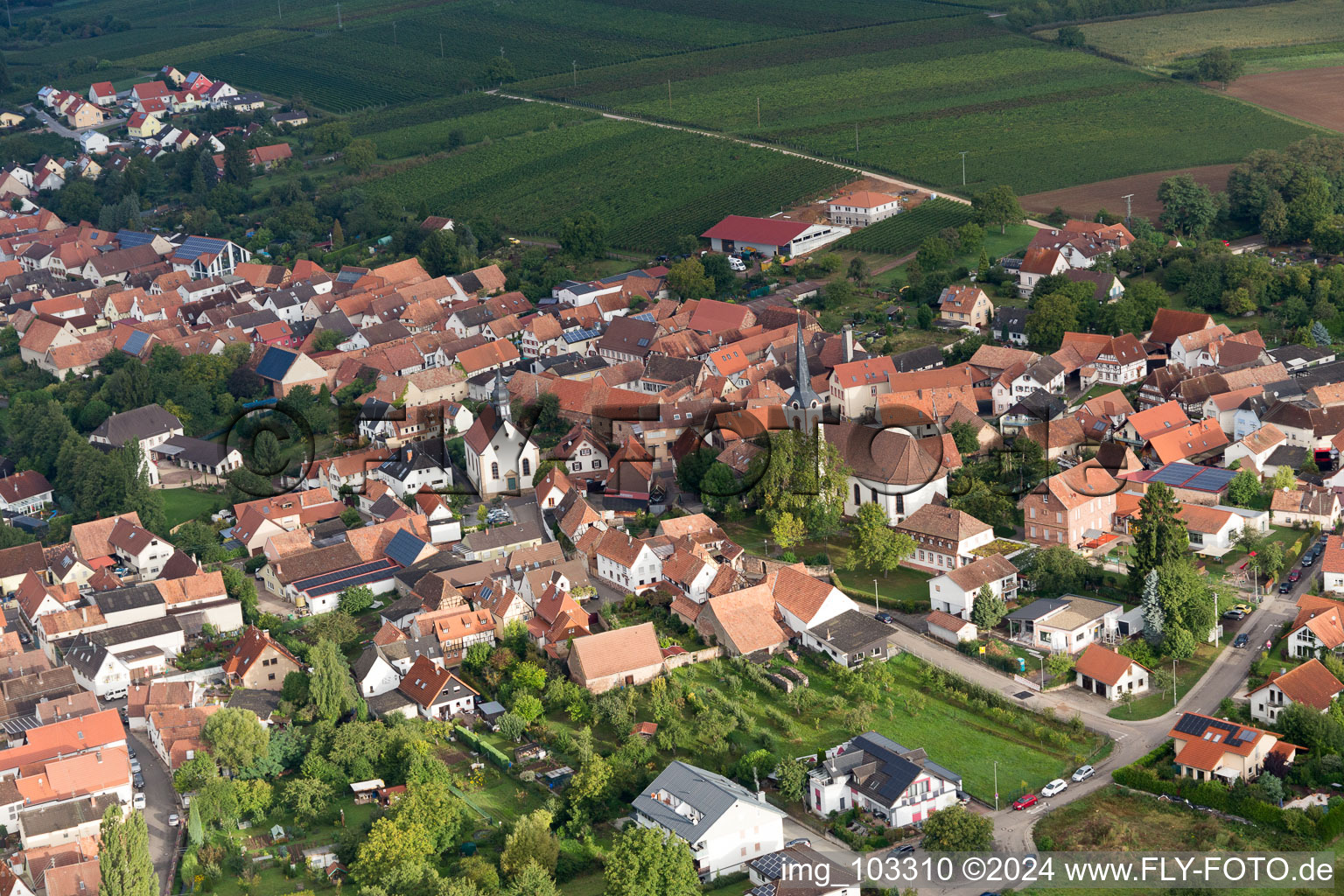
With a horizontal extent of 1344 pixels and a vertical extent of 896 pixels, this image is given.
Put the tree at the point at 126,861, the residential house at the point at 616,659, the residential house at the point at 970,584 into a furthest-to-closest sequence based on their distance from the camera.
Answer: the residential house at the point at 970,584, the residential house at the point at 616,659, the tree at the point at 126,861

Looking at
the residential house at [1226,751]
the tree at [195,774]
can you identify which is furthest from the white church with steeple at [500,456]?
the residential house at [1226,751]

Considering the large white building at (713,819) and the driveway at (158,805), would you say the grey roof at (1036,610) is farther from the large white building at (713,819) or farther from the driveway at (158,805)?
the driveway at (158,805)

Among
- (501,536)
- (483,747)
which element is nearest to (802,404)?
(501,536)

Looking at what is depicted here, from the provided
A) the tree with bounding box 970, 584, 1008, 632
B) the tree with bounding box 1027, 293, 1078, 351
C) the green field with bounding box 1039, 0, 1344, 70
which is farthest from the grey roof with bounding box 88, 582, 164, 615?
the green field with bounding box 1039, 0, 1344, 70

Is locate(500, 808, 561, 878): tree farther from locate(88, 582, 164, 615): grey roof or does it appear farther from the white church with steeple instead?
the white church with steeple

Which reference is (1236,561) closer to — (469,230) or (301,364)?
(301,364)

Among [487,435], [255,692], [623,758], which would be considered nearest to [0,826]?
[255,692]
